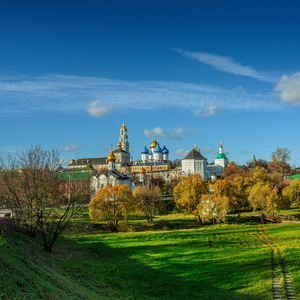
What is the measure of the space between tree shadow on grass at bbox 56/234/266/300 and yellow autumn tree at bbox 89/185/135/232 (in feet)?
35.0

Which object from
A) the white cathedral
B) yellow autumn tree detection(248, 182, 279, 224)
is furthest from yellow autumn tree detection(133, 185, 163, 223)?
the white cathedral

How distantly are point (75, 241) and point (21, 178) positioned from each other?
6.12 m

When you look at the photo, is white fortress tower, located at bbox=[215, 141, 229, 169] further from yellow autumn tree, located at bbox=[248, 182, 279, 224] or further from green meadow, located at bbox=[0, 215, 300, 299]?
green meadow, located at bbox=[0, 215, 300, 299]

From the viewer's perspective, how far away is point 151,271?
16.2 m

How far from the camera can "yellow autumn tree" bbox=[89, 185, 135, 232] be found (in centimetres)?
3303

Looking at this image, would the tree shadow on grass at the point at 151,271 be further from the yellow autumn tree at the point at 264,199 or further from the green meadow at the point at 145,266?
the yellow autumn tree at the point at 264,199

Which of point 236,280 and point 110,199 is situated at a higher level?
point 110,199

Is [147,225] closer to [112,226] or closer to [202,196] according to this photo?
[112,226]

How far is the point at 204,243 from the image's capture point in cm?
2305

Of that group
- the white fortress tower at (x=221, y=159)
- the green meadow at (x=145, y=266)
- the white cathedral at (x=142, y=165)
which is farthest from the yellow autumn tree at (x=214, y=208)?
the white fortress tower at (x=221, y=159)

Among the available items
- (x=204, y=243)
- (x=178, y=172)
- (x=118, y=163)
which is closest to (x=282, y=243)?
(x=204, y=243)

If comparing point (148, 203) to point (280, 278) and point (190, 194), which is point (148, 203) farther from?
point (280, 278)

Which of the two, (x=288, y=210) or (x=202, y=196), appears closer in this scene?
(x=202, y=196)

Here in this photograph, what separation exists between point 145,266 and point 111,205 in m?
17.0
